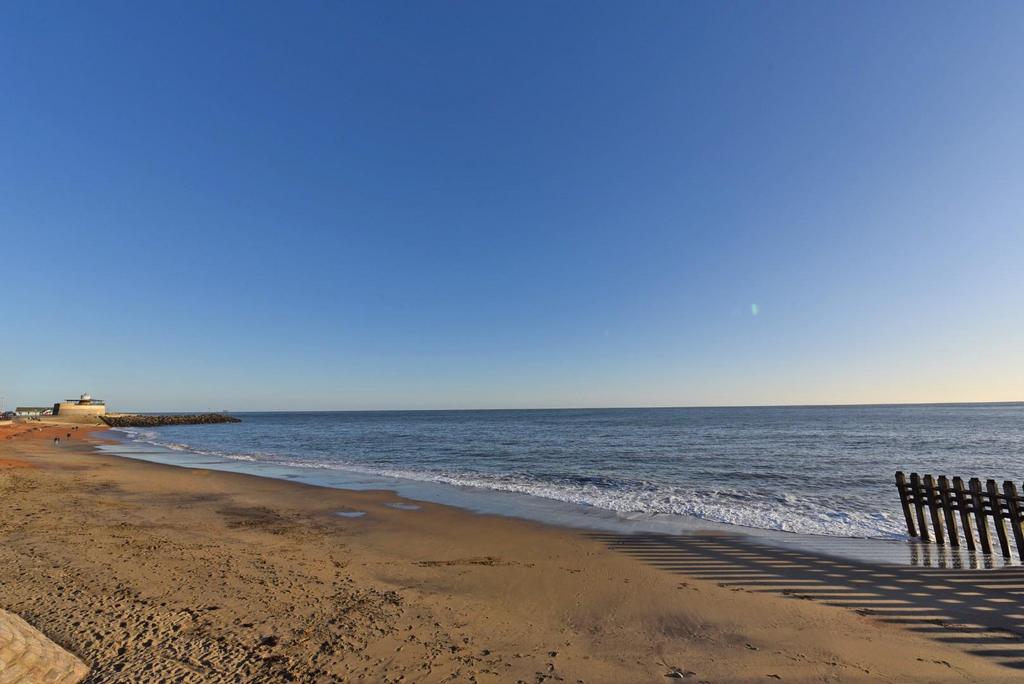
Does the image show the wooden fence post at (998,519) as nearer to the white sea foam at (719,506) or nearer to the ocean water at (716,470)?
the white sea foam at (719,506)

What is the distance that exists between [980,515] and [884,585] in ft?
16.8

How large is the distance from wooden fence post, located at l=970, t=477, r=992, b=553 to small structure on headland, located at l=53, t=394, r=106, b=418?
134 meters

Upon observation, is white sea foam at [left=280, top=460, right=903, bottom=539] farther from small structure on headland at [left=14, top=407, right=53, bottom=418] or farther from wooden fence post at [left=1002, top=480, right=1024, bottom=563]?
small structure on headland at [left=14, top=407, right=53, bottom=418]

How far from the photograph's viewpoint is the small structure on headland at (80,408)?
102500 millimetres

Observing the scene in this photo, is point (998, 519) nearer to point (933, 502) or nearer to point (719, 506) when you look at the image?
point (933, 502)

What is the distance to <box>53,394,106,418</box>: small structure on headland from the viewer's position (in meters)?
102

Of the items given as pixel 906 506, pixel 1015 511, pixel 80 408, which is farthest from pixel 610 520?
pixel 80 408

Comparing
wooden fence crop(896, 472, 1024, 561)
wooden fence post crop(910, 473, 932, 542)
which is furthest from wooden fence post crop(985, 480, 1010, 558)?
wooden fence post crop(910, 473, 932, 542)

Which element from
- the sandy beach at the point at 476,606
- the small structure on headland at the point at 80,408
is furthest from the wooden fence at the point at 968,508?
the small structure on headland at the point at 80,408

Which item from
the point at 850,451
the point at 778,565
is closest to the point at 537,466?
the point at 778,565

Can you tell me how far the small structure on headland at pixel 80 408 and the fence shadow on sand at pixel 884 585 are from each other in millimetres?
129388

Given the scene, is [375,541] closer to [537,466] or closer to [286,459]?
[537,466]

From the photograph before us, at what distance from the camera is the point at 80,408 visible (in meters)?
103

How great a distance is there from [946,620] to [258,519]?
15932 millimetres
